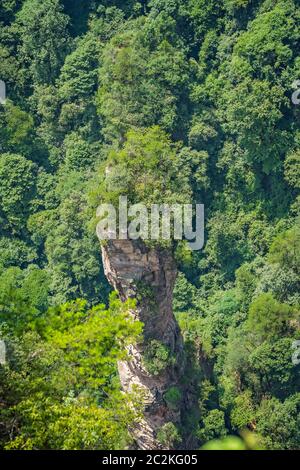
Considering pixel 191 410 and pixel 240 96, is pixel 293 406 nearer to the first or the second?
pixel 191 410

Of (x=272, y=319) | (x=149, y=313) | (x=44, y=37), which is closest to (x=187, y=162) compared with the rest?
(x=272, y=319)

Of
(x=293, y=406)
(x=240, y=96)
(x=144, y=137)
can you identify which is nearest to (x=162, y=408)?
(x=293, y=406)

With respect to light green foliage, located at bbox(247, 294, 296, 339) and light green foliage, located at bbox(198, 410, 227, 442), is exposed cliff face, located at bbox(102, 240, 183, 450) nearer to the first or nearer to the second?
light green foliage, located at bbox(198, 410, 227, 442)

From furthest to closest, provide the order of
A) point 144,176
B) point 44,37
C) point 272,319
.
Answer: point 44,37
point 272,319
point 144,176

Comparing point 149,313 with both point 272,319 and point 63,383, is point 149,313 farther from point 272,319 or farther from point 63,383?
point 63,383

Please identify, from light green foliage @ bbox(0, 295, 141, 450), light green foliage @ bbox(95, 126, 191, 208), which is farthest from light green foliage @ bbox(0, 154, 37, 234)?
light green foliage @ bbox(0, 295, 141, 450)

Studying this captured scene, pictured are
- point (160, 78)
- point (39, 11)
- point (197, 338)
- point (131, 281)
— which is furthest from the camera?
point (39, 11)

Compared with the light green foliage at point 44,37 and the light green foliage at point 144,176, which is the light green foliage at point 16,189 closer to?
the light green foliage at point 44,37
